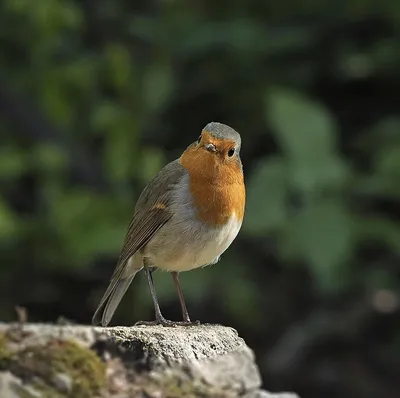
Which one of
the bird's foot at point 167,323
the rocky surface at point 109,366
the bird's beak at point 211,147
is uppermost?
the bird's beak at point 211,147

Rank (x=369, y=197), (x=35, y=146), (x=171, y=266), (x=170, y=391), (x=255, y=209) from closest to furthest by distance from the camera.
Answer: (x=170, y=391) < (x=171, y=266) < (x=255, y=209) < (x=369, y=197) < (x=35, y=146)

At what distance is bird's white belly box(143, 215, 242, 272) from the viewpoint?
3775mm

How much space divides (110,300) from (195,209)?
647 mm

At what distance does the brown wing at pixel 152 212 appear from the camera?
3955 mm

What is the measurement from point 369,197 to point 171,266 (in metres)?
2.03

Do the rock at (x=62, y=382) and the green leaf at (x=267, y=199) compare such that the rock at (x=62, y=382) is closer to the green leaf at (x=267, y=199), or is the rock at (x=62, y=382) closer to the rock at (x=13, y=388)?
the rock at (x=13, y=388)

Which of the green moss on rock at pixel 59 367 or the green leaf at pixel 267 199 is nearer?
the green moss on rock at pixel 59 367

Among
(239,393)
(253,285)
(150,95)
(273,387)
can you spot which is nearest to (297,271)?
(253,285)

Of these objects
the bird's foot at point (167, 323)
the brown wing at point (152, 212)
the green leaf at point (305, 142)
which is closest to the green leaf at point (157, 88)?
the green leaf at point (305, 142)

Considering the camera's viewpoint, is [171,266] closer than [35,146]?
Yes

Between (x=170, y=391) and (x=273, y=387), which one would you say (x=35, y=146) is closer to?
(x=273, y=387)

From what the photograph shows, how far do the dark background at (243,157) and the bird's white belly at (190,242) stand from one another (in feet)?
4.48

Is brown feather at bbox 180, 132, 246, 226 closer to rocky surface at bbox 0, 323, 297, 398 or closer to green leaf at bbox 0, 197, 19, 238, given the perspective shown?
rocky surface at bbox 0, 323, 297, 398

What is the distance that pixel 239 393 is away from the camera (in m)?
2.38
